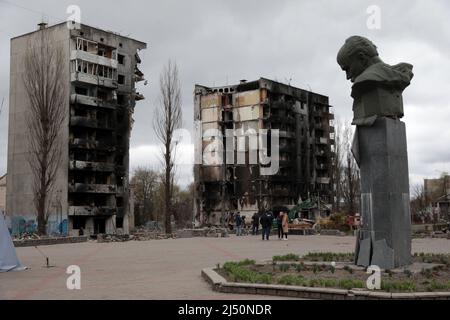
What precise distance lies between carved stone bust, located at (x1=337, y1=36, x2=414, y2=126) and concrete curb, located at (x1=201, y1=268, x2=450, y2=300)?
5.16m

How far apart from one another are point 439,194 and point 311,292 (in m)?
98.0

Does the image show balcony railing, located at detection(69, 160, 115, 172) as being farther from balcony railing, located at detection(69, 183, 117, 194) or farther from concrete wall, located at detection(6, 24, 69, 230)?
balcony railing, located at detection(69, 183, 117, 194)

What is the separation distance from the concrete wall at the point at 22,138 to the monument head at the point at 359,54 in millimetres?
43795

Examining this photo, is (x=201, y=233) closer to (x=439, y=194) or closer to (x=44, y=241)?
(x=44, y=241)

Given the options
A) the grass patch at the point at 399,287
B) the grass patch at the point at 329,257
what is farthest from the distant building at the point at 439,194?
the grass patch at the point at 399,287

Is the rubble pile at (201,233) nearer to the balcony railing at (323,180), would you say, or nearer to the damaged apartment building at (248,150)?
the damaged apartment building at (248,150)

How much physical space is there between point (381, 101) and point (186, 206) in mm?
87863

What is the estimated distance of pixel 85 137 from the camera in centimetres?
5578

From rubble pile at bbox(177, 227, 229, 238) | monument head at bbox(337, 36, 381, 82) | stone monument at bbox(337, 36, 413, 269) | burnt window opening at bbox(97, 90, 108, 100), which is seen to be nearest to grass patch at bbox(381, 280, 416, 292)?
stone monument at bbox(337, 36, 413, 269)

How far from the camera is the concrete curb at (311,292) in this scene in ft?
26.3

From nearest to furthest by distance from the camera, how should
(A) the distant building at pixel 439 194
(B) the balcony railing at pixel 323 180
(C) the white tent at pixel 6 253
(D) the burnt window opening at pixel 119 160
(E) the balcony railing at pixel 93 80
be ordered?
(C) the white tent at pixel 6 253, (E) the balcony railing at pixel 93 80, (D) the burnt window opening at pixel 119 160, (A) the distant building at pixel 439 194, (B) the balcony railing at pixel 323 180
